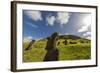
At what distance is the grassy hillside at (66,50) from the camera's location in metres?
1.98

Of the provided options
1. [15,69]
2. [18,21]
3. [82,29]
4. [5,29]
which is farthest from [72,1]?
[15,69]

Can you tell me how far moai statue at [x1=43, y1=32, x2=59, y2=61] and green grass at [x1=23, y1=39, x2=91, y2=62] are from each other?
4 centimetres

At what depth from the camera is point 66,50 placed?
2121 mm

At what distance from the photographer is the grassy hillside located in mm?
1978

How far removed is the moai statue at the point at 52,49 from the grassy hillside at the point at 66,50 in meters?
0.03

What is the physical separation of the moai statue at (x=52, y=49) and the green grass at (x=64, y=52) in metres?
0.04

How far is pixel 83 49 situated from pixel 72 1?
49 centimetres

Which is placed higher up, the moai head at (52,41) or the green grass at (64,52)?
the moai head at (52,41)

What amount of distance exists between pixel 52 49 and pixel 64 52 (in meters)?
0.13

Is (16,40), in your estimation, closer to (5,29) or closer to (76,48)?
(5,29)

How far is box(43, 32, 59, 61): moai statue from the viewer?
2043mm

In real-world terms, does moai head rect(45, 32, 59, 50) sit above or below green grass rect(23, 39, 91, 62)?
above

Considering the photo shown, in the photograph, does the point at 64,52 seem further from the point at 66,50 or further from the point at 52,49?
the point at 52,49

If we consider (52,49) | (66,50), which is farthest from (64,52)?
(52,49)
